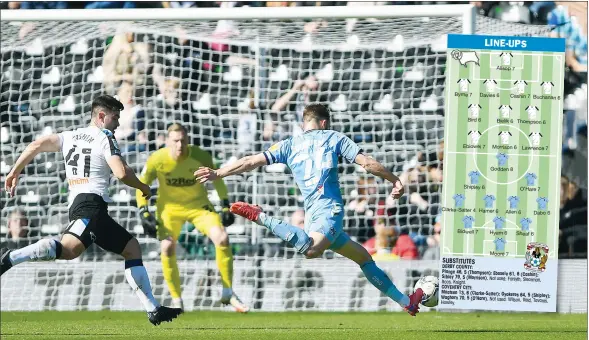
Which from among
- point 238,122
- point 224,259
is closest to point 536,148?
point 224,259

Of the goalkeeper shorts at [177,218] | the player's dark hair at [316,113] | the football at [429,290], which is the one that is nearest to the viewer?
the player's dark hair at [316,113]

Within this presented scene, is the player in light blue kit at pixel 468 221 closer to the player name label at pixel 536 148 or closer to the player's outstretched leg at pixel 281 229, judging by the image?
the player name label at pixel 536 148

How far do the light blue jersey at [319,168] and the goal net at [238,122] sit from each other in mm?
3814

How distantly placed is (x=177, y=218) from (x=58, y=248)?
3773 mm

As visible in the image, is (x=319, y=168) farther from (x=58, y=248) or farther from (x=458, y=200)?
(x=58, y=248)

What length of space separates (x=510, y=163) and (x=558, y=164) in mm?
462

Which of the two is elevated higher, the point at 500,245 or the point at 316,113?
the point at 316,113

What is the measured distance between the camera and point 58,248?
31.2 feet

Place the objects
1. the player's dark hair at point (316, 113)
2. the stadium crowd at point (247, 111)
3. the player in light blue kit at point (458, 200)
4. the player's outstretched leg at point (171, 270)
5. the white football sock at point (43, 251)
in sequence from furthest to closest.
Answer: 1. the stadium crowd at point (247, 111)
2. the player's outstretched leg at point (171, 270)
3. the player in light blue kit at point (458, 200)
4. the player's dark hair at point (316, 113)
5. the white football sock at point (43, 251)

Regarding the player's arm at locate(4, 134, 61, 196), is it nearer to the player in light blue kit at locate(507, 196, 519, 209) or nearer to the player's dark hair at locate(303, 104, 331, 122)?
the player's dark hair at locate(303, 104, 331, 122)

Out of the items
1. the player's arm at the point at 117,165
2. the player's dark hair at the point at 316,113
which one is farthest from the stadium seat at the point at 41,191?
the player's dark hair at the point at 316,113

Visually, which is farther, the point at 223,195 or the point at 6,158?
the point at 6,158

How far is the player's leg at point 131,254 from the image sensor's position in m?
9.66

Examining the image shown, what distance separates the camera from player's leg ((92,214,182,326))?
966cm
